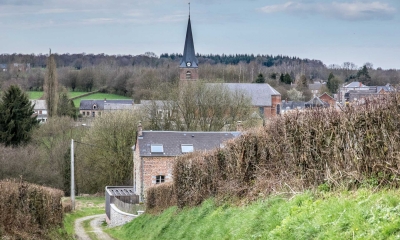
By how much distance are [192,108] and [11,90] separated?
19.1 meters

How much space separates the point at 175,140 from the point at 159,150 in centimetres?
182

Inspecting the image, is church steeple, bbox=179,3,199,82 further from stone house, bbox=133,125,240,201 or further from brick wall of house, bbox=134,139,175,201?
brick wall of house, bbox=134,139,175,201

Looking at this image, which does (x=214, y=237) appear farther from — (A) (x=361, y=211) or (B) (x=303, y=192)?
(A) (x=361, y=211)

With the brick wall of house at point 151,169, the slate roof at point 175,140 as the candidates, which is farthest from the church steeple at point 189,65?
the brick wall of house at point 151,169

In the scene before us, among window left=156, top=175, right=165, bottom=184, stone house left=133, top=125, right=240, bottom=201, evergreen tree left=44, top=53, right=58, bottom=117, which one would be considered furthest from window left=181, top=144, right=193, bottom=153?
evergreen tree left=44, top=53, right=58, bottom=117

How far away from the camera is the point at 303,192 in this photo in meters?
10.7

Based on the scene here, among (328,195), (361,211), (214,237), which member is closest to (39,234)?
(214,237)

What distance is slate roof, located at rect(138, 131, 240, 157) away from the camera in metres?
38.0

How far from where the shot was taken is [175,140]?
3950 centimetres

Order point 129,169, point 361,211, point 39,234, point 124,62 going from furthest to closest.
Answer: point 124,62
point 129,169
point 39,234
point 361,211

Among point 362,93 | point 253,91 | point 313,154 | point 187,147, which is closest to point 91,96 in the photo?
point 253,91

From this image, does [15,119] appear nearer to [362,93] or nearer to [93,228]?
[93,228]

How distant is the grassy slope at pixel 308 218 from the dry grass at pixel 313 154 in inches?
22.4

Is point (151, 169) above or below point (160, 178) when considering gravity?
above
